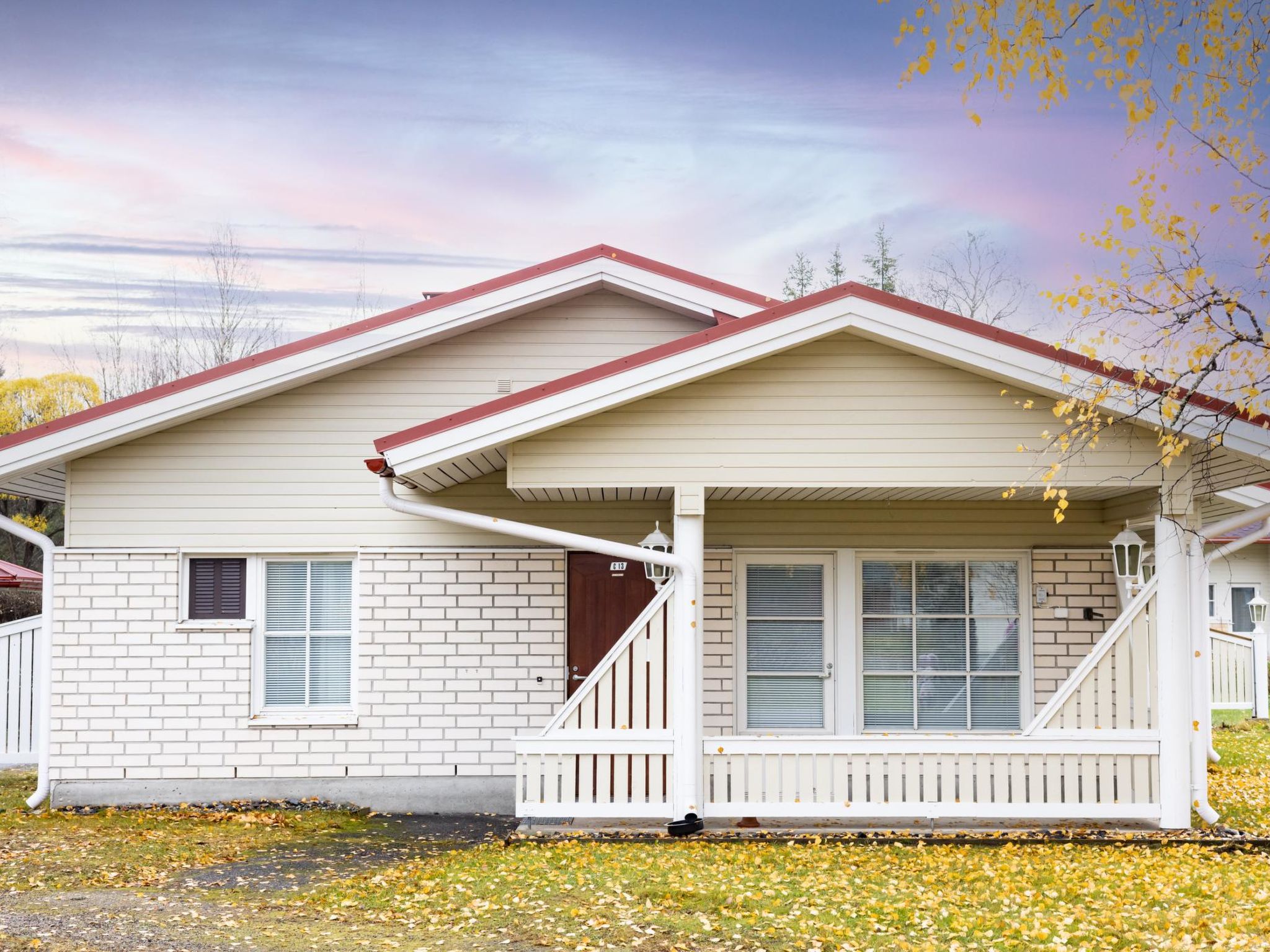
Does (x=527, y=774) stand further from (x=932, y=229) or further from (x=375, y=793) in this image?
(x=932, y=229)

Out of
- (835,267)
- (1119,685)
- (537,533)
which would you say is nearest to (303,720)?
(537,533)

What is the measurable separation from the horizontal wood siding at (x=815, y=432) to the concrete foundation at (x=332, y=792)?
132 inches

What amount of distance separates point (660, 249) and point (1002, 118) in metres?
9.81

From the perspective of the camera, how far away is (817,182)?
32750mm

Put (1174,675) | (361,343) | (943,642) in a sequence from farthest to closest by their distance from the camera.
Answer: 1. (943,642)
2. (361,343)
3. (1174,675)

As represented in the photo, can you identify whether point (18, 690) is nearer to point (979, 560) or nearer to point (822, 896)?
point (822, 896)

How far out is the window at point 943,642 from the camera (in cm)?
1108

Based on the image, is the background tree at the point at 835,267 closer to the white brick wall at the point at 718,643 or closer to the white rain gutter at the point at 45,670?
the white brick wall at the point at 718,643

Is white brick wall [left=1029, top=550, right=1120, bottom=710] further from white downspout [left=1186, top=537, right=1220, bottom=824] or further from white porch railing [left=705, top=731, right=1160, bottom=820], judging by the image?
white porch railing [left=705, top=731, right=1160, bottom=820]

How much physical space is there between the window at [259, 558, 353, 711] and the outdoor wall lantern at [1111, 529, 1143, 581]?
667 centimetres

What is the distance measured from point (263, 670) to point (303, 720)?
23.7 inches

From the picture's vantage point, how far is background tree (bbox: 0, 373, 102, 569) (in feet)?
97.8

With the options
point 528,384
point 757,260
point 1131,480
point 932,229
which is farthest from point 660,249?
point 1131,480

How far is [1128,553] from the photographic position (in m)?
9.54
